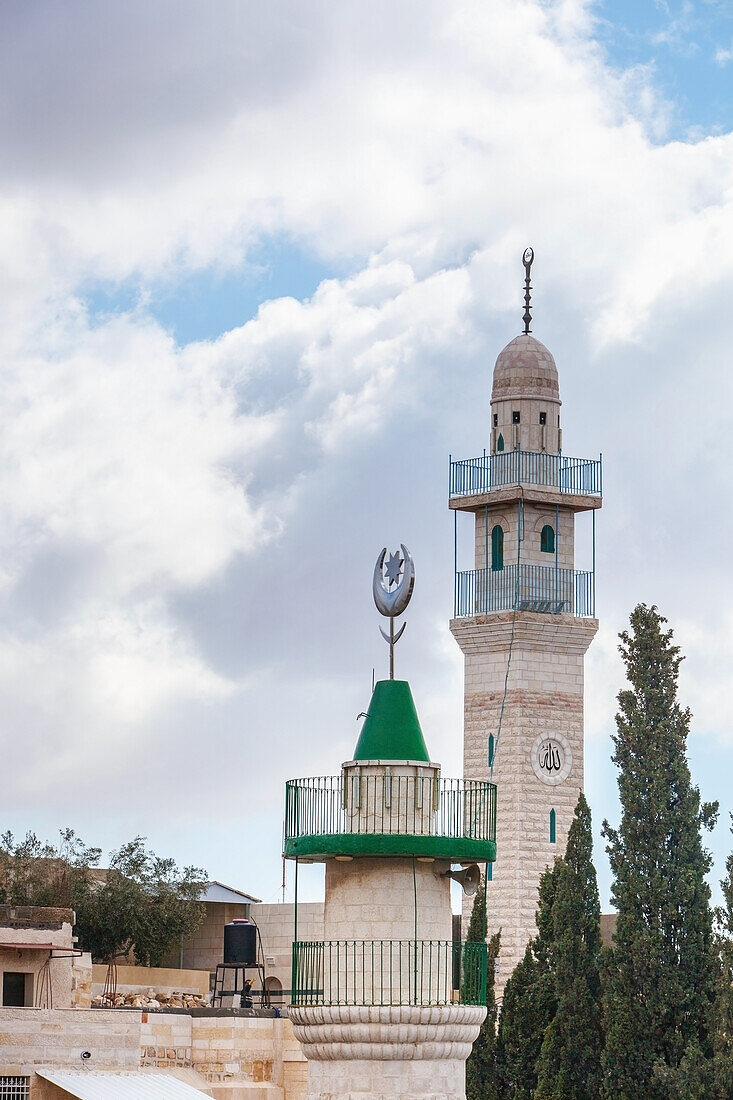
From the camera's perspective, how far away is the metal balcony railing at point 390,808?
2538cm

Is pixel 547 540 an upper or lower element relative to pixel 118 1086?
upper

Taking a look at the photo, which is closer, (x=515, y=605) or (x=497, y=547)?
(x=515, y=605)

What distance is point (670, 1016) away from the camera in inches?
1634

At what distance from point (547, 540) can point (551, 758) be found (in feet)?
18.5

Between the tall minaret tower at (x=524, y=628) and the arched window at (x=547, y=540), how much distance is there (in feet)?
0.10

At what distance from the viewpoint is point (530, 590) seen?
2227 inches

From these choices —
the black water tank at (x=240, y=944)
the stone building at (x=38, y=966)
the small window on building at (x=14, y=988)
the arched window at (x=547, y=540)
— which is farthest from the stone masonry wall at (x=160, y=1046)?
the arched window at (x=547, y=540)

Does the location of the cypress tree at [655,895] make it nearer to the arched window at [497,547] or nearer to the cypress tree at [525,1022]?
the cypress tree at [525,1022]

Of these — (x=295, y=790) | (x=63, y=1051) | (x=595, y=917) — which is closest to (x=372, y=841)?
(x=295, y=790)

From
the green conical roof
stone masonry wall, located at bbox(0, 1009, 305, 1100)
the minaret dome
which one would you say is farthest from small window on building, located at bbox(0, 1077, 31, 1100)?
the minaret dome

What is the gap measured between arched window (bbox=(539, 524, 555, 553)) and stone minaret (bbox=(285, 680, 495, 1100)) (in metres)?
31.4

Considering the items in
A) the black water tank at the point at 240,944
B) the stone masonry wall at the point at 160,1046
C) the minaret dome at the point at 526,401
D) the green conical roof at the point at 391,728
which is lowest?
the stone masonry wall at the point at 160,1046

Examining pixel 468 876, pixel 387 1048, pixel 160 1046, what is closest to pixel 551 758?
pixel 160 1046

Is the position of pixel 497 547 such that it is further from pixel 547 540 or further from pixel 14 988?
pixel 14 988
